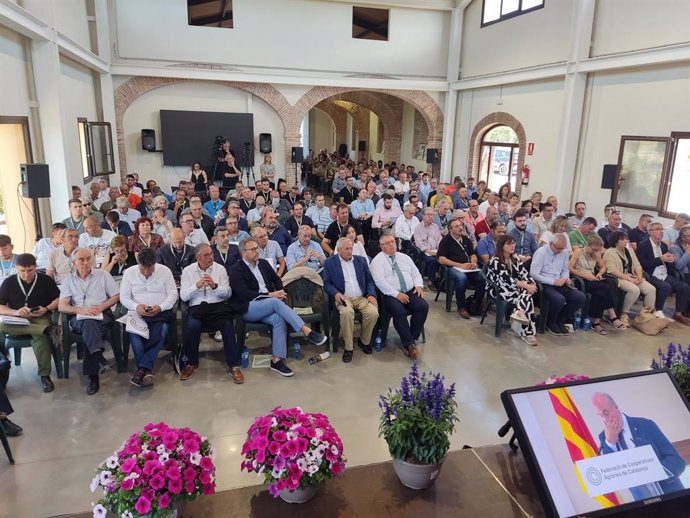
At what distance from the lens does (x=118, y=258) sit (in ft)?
17.0

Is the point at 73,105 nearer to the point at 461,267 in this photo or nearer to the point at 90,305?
the point at 90,305

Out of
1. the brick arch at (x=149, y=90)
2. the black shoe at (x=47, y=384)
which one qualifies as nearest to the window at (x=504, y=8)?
the brick arch at (x=149, y=90)

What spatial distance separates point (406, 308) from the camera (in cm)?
522

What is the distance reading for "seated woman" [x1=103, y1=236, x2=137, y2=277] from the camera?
16.8ft

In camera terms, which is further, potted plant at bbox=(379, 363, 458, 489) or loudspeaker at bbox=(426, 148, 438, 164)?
loudspeaker at bbox=(426, 148, 438, 164)

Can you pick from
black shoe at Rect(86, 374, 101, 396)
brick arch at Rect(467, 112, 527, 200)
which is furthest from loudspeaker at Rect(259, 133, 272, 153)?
black shoe at Rect(86, 374, 101, 396)

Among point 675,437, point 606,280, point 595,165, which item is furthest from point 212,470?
point 595,165

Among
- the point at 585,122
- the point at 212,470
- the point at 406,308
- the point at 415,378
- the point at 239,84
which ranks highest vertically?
the point at 239,84

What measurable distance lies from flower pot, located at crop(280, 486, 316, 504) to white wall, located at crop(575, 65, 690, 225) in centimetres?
858

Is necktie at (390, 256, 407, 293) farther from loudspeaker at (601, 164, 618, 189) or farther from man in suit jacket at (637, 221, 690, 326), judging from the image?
loudspeaker at (601, 164, 618, 189)

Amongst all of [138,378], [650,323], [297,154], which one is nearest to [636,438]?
[138,378]

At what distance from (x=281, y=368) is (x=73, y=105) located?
7154 millimetres

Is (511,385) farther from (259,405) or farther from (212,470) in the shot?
(212,470)

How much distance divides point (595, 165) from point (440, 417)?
357 inches
